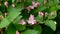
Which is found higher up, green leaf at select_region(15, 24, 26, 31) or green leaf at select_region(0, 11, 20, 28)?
green leaf at select_region(0, 11, 20, 28)

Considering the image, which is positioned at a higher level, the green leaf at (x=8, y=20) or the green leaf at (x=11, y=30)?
the green leaf at (x=8, y=20)

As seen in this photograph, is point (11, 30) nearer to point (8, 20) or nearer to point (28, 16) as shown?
point (8, 20)

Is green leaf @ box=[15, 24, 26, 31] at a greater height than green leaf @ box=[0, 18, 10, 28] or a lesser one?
lesser

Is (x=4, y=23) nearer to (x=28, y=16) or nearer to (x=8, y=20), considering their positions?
(x=8, y=20)

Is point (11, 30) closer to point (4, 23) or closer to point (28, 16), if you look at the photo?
point (4, 23)

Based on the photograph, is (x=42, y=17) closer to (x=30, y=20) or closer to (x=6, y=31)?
(x=30, y=20)

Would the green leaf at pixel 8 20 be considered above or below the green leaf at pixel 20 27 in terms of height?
above

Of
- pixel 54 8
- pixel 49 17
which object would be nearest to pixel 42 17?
pixel 49 17

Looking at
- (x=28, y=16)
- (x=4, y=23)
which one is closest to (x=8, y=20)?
(x=4, y=23)

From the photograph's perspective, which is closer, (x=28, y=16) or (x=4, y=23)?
(x=4, y=23)

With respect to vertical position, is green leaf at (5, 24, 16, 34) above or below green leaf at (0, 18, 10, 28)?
below

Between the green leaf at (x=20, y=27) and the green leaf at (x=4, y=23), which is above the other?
the green leaf at (x=4, y=23)

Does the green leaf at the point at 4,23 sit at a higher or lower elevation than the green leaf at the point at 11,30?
higher

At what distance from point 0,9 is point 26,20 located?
23 cm
